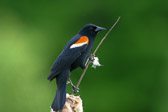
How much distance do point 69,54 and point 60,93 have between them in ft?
1.28

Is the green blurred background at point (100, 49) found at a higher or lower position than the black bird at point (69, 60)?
lower

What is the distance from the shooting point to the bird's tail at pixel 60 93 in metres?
3.48

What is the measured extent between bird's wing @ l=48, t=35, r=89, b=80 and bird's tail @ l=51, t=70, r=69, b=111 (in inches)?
2.9

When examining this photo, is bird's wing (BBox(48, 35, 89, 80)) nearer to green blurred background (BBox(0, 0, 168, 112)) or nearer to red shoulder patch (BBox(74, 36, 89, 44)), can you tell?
red shoulder patch (BBox(74, 36, 89, 44))

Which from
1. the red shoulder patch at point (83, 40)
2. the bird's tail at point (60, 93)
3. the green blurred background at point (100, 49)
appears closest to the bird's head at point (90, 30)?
the red shoulder patch at point (83, 40)

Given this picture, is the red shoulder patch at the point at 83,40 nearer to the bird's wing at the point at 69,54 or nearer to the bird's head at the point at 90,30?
the bird's wing at the point at 69,54

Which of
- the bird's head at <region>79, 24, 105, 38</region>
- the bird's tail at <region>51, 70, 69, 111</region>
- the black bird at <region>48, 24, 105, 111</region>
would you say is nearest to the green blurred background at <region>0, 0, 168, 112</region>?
the bird's head at <region>79, 24, 105, 38</region>

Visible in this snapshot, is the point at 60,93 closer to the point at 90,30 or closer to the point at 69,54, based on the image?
the point at 69,54

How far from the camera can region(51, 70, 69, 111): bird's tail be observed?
3479mm

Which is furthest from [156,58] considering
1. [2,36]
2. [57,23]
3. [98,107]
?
[2,36]

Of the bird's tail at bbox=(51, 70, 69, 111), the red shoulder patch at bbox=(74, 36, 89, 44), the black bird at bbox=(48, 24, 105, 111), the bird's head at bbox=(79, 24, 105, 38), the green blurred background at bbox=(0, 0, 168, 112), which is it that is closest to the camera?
the bird's tail at bbox=(51, 70, 69, 111)

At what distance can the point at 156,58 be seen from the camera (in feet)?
31.1

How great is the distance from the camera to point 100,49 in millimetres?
9164

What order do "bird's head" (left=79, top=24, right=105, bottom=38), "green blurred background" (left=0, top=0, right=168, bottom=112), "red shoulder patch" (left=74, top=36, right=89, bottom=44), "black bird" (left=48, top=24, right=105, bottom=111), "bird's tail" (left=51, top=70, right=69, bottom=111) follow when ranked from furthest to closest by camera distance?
"green blurred background" (left=0, top=0, right=168, bottom=112) → "bird's head" (left=79, top=24, right=105, bottom=38) → "red shoulder patch" (left=74, top=36, right=89, bottom=44) → "black bird" (left=48, top=24, right=105, bottom=111) → "bird's tail" (left=51, top=70, right=69, bottom=111)
